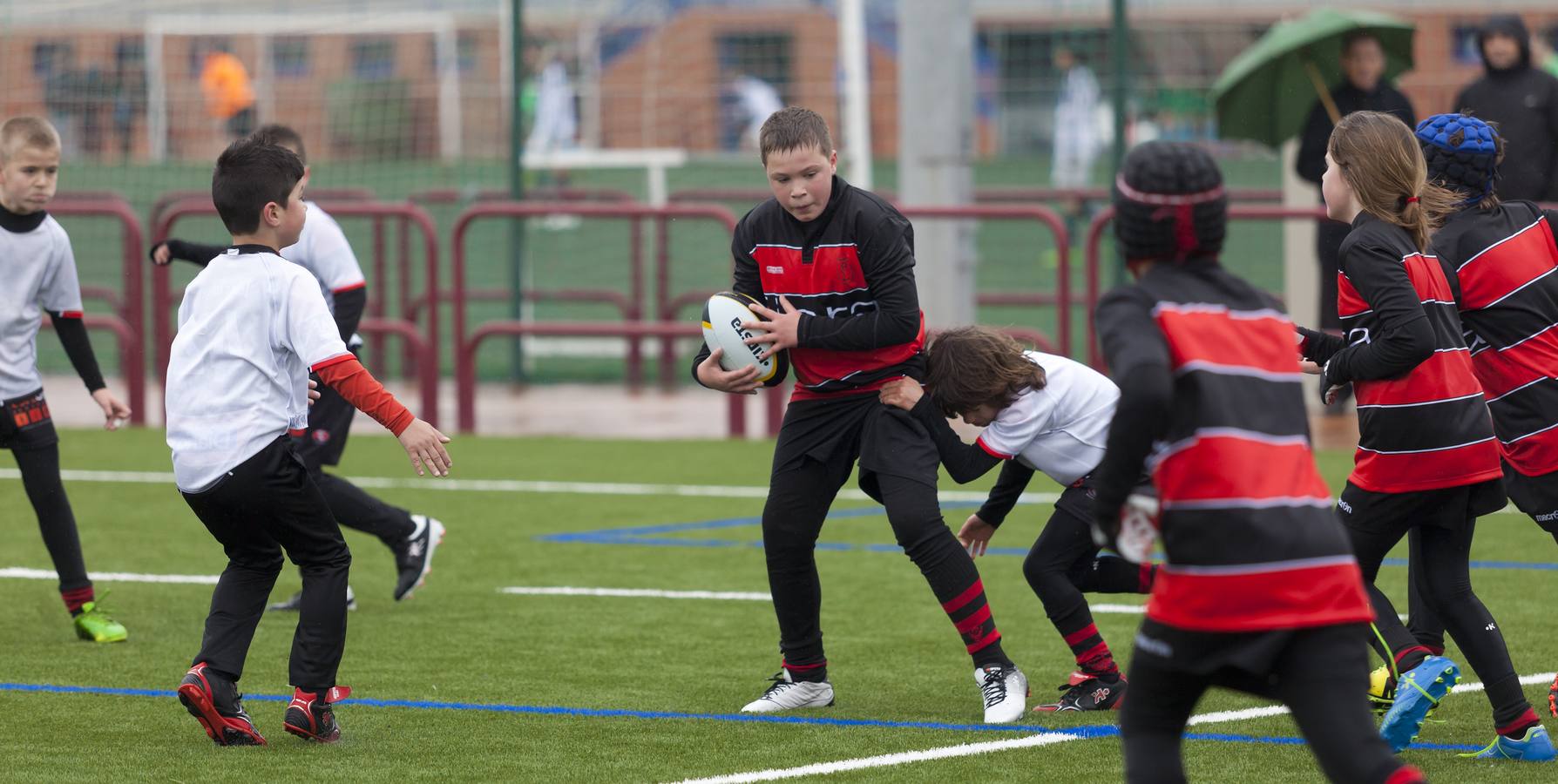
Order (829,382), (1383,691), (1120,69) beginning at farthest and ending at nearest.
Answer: (1120,69) < (829,382) < (1383,691)

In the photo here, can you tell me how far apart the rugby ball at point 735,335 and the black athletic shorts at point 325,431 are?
2.09 m

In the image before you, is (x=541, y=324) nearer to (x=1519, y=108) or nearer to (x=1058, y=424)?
(x=1519, y=108)

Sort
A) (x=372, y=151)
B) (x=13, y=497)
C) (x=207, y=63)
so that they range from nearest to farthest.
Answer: (x=13, y=497), (x=372, y=151), (x=207, y=63)

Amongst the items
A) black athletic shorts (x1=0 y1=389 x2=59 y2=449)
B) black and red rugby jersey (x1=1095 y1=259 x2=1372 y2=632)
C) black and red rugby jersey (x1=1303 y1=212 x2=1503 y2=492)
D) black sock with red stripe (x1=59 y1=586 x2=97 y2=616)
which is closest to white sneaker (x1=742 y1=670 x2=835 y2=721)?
Result: black and red rugby jersey (x1=1303 y1=212 x2=1503 y2=492)

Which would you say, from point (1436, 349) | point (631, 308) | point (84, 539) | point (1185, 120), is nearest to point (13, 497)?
point (84, 539)

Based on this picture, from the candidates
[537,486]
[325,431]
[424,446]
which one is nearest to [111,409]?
[325,431]

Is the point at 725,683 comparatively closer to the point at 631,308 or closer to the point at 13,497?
the point at 13,497

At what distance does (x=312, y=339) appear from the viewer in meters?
4.91

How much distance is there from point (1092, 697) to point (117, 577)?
4.17m

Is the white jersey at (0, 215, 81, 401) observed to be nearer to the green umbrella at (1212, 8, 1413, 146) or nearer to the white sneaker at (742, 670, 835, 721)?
the white sneaker at (742, 670, 835, 721)

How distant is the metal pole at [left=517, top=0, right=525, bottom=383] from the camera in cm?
1414

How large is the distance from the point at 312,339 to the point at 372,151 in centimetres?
1754

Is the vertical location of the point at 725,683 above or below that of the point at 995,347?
below

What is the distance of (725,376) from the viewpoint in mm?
5402
